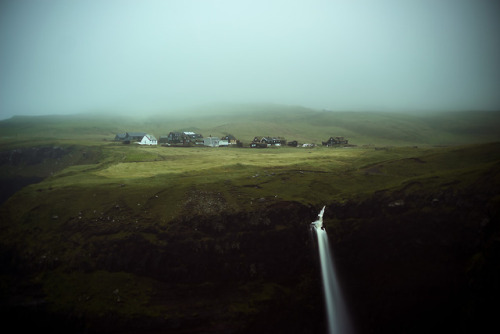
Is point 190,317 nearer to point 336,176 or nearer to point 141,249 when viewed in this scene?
point 141,249

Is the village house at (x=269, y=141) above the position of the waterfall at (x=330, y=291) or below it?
above

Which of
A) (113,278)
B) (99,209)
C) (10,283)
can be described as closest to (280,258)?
(113,278)

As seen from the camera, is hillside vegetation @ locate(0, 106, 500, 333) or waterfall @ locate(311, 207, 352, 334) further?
waterfall @ locate(311, 207, 352, 334)

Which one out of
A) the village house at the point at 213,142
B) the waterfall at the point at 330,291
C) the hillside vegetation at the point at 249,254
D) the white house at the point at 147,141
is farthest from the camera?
the village house at the point at 213,142

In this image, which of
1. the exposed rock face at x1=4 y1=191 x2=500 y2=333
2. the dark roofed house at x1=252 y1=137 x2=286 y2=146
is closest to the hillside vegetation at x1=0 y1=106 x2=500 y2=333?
the exposed rock face at x1=4 y1=191 x2=500 y2=333

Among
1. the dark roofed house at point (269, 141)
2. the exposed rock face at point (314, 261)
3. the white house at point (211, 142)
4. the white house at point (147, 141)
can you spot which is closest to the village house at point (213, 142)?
the white house at point (211, 142)

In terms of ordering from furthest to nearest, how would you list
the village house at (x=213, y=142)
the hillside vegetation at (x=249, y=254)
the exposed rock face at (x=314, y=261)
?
the village house at (x=213, y=142) < the hillside vegetation at (x=249, y=254) < the exposed rock face at (x=314, y=261)

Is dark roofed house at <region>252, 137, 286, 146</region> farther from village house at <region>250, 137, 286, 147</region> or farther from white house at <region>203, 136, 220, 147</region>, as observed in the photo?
white house at <region>203, 136, 220, 147</region>

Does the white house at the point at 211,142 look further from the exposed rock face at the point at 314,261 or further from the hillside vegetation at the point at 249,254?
the exposed rock face at the point at 314,261
